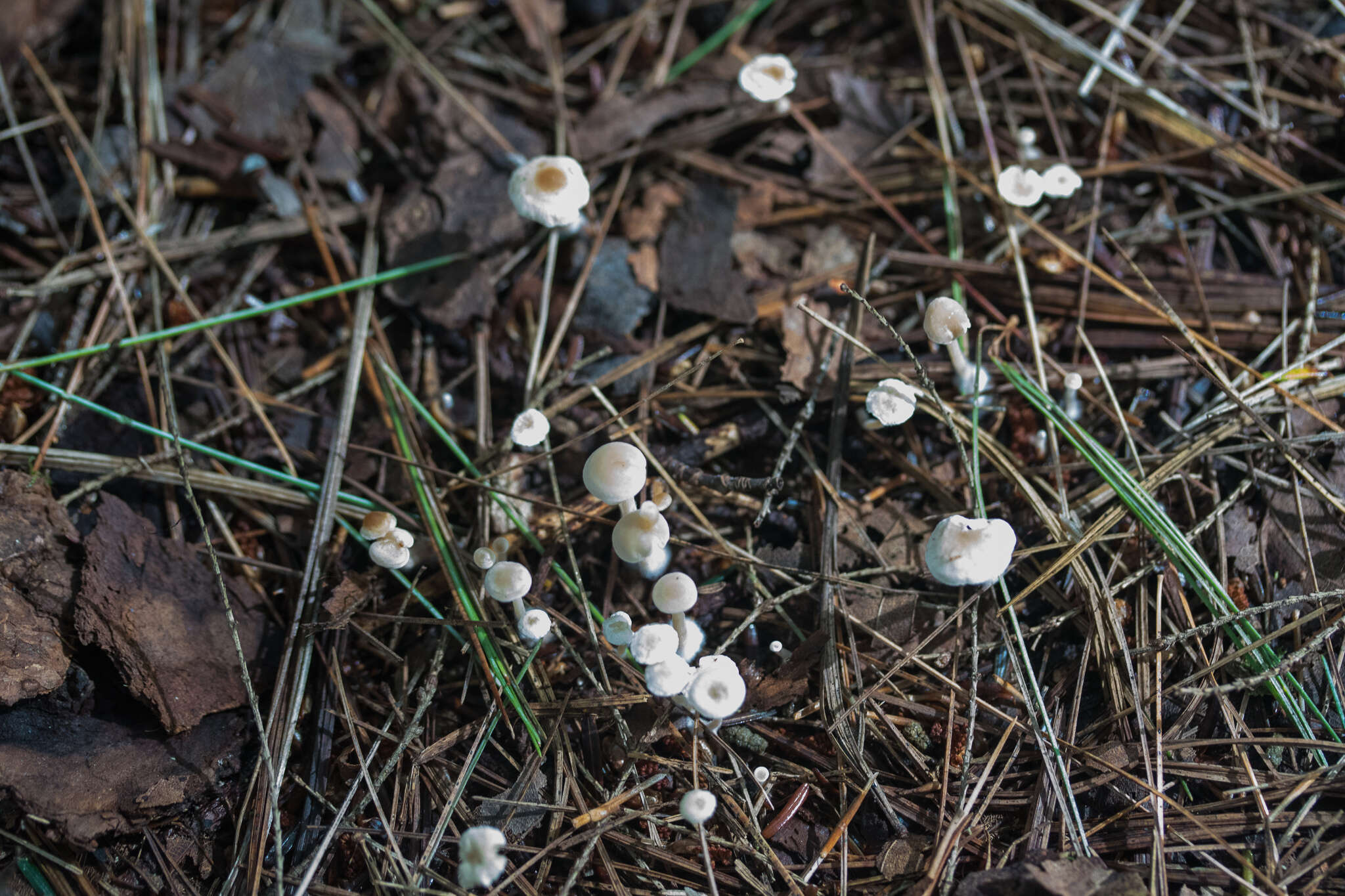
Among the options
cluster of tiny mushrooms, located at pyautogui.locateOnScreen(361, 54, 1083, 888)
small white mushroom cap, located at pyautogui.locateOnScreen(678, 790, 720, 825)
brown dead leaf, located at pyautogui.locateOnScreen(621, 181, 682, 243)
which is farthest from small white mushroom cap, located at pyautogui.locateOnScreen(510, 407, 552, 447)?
small white mushroom cap, located at pyautogui.locateOnScreen(678, 790, 720, 825)

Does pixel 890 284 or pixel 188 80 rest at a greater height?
pixel 188 80

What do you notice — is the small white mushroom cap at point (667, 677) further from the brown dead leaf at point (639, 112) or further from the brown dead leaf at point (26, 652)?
the brown dead leaf at point (639, 112)

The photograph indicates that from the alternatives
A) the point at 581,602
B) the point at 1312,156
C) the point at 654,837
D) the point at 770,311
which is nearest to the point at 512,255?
the point at 770,311

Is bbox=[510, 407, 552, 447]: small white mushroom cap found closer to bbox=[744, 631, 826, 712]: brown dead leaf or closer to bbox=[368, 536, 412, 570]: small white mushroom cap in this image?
bbox=[368, 536, 412, 570]: small white mushroom cap

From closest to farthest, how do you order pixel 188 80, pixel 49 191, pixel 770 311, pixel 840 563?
1. pixel 840 563
2. pixel 770 311
3. pixel 49 191
4. pixel 188 80

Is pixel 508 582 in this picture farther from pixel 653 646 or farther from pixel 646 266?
pixel 646 266

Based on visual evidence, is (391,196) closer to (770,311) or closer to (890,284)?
(770,311)

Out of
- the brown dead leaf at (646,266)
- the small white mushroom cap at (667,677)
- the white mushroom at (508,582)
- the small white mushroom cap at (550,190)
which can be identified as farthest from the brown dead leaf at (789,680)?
the small white mushroom cap at (550,190)
